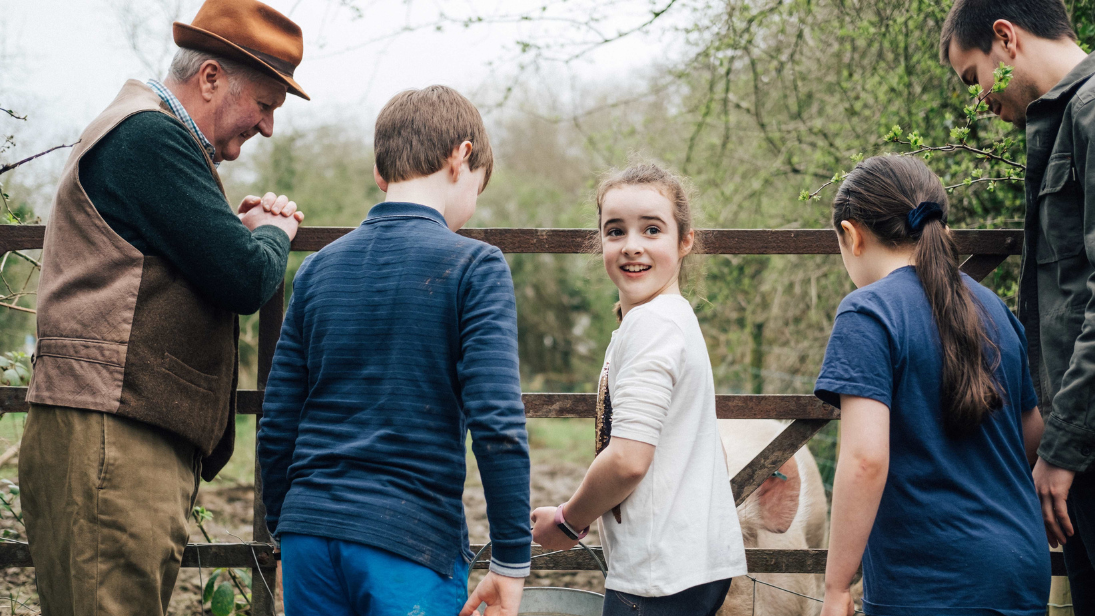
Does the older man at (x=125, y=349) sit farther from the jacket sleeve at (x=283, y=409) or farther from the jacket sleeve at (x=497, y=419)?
the jacket sleeve at (x=497, y=419)

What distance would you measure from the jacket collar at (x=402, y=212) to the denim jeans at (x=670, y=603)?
0.86m

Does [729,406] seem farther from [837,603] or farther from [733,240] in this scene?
[837,603]

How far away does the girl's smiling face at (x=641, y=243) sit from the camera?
183 cm

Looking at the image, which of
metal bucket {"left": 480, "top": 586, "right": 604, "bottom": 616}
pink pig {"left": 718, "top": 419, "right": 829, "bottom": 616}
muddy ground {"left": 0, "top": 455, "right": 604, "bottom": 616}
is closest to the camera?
metal bucket {"left": 480, "top": 586, "right": 604, "bottom": 616}

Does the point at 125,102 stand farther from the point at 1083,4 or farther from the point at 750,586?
the point at 1083,4

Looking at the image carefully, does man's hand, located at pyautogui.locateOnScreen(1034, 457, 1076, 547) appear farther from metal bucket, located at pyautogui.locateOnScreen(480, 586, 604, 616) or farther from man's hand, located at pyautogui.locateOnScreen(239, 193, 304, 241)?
man's hand, located at pyautogui.locateOnScreen(239, 193, 304, 241)

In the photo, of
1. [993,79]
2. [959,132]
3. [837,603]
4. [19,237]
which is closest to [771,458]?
[837,603]

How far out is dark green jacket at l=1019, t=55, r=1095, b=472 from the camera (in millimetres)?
1692

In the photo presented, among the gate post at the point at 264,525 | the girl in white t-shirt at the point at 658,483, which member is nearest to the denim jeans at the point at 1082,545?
the girl in white t-shirt at the point at 658,483

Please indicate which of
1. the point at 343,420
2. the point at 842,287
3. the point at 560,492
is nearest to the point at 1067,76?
the point at 343,420

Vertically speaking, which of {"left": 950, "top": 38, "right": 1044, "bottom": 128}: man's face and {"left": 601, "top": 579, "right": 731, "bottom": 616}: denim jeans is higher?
{"left": 950, "top": 38, "right": 1044, "bottom": 128}: man's face

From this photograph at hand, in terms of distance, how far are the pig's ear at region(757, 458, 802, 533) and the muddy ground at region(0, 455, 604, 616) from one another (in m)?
1.38

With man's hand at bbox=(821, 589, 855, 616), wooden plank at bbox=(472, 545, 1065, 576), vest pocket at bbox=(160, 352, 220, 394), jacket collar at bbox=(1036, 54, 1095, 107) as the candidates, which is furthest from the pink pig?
vest pocket at bbox=(160, 352, 220, 394)

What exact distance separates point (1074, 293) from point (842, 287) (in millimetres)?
3788
